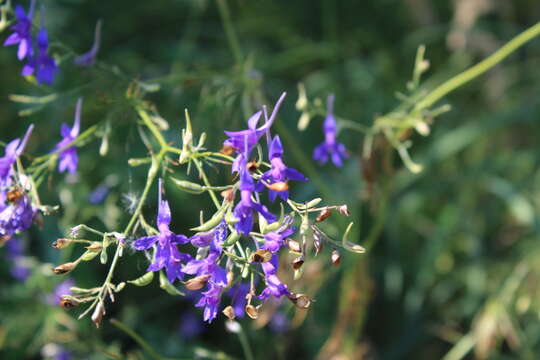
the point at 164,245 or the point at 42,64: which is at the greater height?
the point at 42,64

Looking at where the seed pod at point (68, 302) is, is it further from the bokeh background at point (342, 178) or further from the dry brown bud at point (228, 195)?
the bokeh background at point (342, 178)

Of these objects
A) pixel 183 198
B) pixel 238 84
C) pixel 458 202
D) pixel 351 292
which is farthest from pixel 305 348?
pixel 238 84

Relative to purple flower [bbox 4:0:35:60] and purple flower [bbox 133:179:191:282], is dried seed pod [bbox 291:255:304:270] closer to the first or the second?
purple flower [bbox 133:179:191:282]

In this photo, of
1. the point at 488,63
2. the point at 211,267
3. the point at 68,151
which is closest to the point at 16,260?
the point at 68,151

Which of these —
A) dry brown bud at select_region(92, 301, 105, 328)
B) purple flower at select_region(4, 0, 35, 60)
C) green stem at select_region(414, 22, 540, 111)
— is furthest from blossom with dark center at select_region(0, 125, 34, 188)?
green stem at select_region(414, 22, 540, 111)

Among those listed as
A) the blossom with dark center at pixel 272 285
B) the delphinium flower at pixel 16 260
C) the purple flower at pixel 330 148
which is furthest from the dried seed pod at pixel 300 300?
the delphinium flower at pixel 16 260

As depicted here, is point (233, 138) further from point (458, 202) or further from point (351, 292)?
point (458, 202)

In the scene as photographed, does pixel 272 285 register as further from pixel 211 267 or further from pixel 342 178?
pixel 342 178
